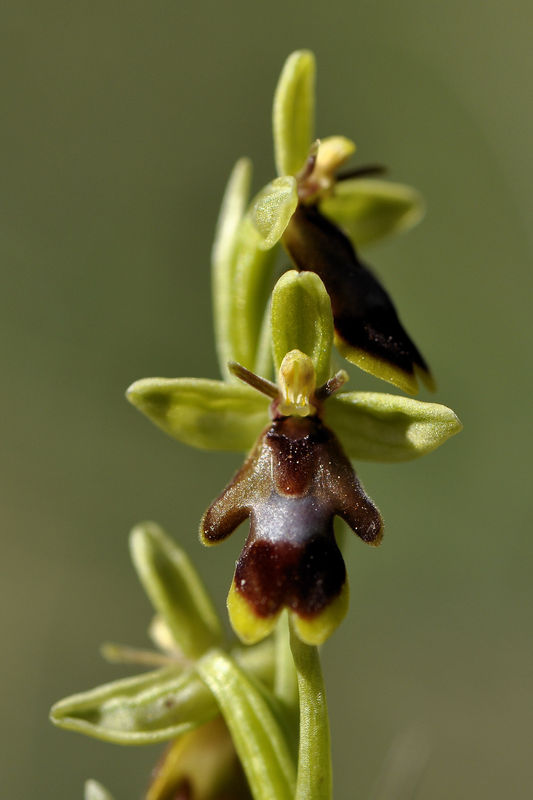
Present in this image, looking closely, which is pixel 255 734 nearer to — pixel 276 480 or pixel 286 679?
pixel 286 679

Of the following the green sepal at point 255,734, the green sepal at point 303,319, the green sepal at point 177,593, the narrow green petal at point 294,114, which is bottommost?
the green sepal at point 255,734

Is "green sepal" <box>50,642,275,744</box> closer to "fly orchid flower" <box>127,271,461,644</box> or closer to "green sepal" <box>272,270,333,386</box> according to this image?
"fly orchid flower" <box>127,271,461,644</box>

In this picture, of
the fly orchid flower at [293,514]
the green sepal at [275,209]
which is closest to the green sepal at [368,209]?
the green sepal at [275,209]

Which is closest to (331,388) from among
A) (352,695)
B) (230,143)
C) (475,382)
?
(475,382)

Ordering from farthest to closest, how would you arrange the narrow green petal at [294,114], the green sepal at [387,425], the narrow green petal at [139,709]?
1. the narrow green petal at [294,114]
2. the narrow green petal at [139,709]
3. the green sepal at [387,425]

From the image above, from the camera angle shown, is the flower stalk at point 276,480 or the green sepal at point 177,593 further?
the green sepal at point 177,593

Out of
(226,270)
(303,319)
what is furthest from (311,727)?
(226,270)

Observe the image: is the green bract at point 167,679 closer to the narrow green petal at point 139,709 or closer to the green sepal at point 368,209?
the narrow green petal at point 139,709
